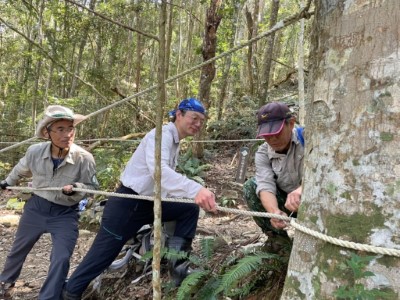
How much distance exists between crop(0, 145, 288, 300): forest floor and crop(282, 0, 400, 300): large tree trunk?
129 cm

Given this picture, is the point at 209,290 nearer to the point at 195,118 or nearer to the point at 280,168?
the point at 280,168

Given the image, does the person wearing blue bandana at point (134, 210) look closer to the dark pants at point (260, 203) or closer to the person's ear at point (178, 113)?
the person's ear at point (178, 113)

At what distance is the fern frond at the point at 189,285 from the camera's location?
2609 millimetres

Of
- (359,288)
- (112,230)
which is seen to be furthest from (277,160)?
(359,288)

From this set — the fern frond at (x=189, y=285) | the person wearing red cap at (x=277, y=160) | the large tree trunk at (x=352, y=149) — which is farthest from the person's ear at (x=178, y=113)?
the large tree trunk at (x=352, y=149)

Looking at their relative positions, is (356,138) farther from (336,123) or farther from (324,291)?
(324,291)

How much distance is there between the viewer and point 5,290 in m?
3.94

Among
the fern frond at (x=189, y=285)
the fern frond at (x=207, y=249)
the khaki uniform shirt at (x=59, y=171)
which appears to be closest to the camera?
the fern frond at (x=189, y=285)

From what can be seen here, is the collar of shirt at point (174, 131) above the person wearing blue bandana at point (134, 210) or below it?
above

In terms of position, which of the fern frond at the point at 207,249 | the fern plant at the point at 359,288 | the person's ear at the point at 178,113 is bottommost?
the fern frond at the point at 207,249

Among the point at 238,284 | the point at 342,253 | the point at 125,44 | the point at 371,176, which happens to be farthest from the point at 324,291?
the point at 125,44

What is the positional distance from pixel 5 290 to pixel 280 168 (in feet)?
9.68

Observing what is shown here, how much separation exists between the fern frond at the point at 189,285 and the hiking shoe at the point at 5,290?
209cm

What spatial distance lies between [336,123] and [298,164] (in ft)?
4.81
